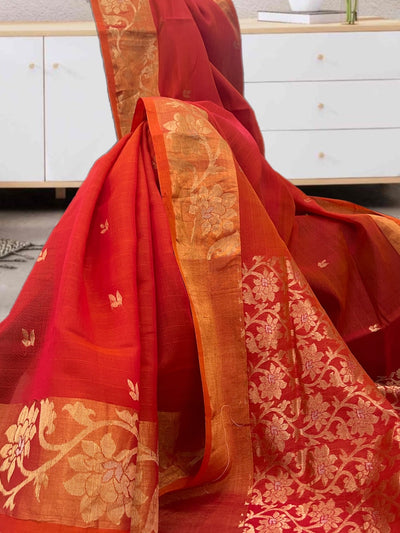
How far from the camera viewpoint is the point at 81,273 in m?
1.24

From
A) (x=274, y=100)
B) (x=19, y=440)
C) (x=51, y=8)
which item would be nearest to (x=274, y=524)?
(x=19, y=440)

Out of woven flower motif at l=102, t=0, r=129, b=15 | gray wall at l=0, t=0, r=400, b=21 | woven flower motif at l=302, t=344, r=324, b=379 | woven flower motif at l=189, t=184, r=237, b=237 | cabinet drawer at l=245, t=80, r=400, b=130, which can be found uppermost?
gray wall at l=0, t=0, r=400, b=21

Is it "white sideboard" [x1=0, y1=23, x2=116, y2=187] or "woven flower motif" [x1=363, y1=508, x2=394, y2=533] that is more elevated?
"white sideboard" [x1=0, y1=23, x2=116, y2=187]

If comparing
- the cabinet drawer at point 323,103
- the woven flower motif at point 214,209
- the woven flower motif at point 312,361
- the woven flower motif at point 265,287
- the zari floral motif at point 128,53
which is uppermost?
the zari floral motif at point 128,53

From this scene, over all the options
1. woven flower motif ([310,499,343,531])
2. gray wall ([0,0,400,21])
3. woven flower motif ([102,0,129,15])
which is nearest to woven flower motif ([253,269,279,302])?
woven flower motif ([310,499,343,531])

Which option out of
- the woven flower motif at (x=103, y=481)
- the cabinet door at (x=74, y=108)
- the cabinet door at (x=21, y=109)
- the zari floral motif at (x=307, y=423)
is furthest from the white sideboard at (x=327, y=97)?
the woven flower motif at (x=103, y=481)

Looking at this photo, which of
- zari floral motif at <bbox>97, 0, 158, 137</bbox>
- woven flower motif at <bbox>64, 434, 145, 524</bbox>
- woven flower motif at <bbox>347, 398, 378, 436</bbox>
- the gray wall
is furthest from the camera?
the gray wall

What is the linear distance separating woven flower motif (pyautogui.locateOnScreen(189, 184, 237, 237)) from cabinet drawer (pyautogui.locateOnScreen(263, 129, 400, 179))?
2341mm

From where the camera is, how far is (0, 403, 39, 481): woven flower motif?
109 centimetres

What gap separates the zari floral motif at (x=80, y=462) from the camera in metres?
1.05

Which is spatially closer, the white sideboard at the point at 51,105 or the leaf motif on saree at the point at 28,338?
the leaf motif on saree at the point at 28,338

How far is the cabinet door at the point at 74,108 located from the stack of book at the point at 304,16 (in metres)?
0.82

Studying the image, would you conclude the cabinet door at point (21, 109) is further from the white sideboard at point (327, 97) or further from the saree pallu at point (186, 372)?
the saree pallu at point (186, 372)

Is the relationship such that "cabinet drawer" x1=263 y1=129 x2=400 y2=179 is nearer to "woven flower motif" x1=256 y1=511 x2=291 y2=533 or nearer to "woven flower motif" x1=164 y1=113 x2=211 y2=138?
"woven flower motif" x1=164 y1=113 x2=211 y2=138
